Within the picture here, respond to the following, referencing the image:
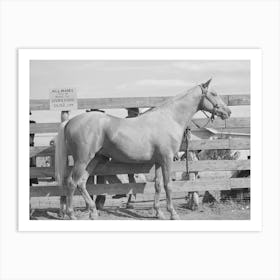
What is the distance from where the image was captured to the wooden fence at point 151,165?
7.50 m

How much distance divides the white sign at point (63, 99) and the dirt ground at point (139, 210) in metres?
1.21

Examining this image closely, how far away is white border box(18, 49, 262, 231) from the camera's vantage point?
6.85 metres

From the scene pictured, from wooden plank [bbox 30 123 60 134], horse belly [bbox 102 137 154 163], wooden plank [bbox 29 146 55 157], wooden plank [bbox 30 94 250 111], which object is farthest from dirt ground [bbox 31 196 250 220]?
wooden plank [bbox 30 94 250 111]

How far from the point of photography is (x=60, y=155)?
7.21m

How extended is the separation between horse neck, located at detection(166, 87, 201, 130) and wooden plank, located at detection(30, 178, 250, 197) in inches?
32.1

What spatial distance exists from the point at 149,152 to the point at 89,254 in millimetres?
1482

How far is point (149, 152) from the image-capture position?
7.24 meters

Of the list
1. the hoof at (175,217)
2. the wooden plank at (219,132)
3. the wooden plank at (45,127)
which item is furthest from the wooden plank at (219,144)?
the wooden plank at (45,127)

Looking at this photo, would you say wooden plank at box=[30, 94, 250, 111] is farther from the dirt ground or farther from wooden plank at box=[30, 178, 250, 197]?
the dirt ground

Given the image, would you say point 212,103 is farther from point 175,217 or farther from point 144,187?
point 175,217
